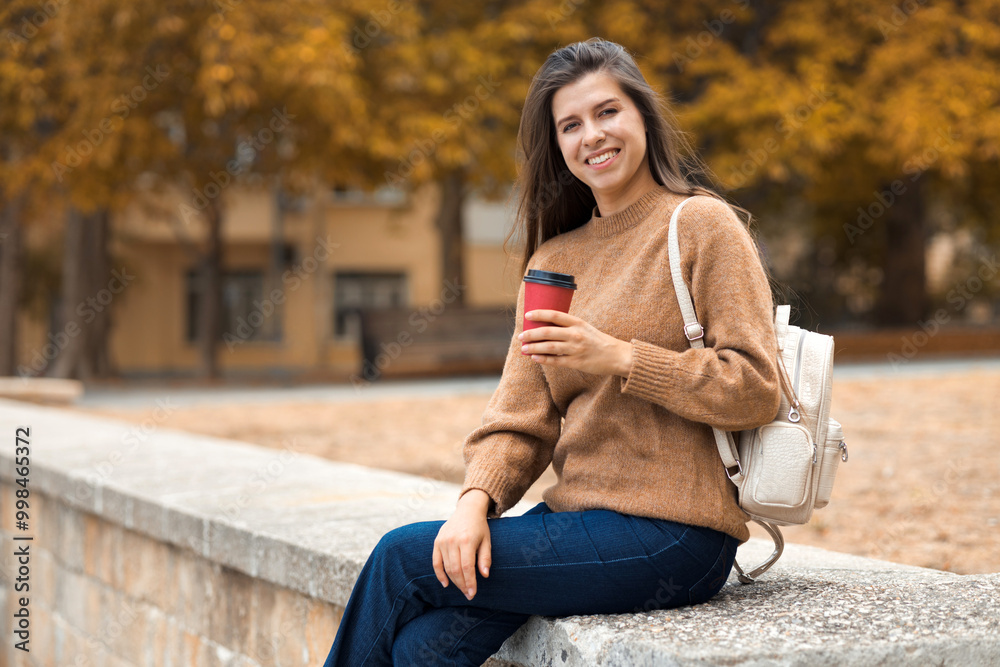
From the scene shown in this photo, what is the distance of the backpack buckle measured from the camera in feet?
6.45

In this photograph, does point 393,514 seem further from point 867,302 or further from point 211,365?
point 867,302

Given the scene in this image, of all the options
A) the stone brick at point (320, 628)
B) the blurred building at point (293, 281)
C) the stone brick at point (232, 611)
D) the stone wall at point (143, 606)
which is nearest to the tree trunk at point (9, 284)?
the blurred building at point (293, 281)

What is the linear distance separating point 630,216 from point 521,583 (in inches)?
32.5

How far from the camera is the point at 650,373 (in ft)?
6.22

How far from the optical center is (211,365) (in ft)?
56.0

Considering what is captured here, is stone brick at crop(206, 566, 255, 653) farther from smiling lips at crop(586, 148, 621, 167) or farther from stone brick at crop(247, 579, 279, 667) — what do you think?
smiling lips at crop(586, 148, 621, 167)

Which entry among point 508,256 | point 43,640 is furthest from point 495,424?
point 43,640

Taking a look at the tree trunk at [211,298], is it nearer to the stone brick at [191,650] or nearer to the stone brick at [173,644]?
the stone brick at [173,644]

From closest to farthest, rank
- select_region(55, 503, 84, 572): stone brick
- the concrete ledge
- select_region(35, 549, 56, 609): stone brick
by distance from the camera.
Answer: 1. the concrete ledge
2. select_region(55, 503, 84, 572): stone brick
3. select_region(35, 549, 56, 609): stone brick

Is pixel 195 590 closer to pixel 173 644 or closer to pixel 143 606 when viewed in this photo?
pixel 173 644

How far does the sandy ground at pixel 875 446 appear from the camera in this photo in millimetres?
4094

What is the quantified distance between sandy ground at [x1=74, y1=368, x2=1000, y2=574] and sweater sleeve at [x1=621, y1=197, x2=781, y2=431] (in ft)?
6.62

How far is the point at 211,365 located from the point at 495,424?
15.6 meters

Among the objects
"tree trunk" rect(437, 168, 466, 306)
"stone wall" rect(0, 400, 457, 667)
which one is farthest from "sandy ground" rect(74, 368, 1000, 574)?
"tree trunk" rect(437, 168, 466, 306)
